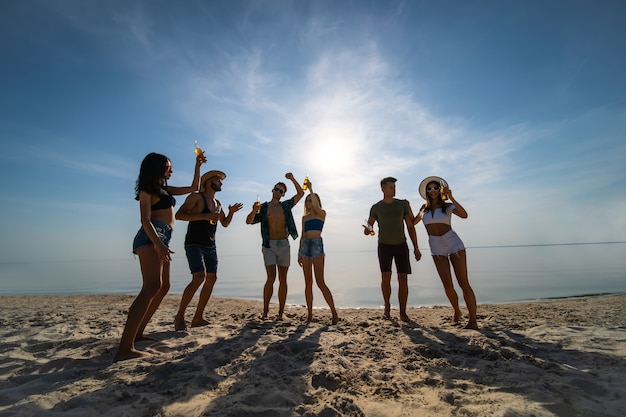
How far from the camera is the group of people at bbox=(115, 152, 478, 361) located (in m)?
3.61

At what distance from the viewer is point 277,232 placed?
6.14m

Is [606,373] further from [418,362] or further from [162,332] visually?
[162,332]

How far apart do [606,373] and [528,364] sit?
633 mm

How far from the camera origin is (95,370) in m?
3.14

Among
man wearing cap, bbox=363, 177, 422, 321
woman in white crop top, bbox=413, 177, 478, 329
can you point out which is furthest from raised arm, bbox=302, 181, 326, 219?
woman in white crop top, bbox=413, 177, 478, 329

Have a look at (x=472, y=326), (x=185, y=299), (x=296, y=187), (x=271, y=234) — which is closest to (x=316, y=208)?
(x=296, y=187)

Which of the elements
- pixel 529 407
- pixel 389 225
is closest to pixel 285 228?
pixel 389 225

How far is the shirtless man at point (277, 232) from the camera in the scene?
604 cm

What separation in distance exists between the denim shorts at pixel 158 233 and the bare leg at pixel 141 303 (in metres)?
0.06

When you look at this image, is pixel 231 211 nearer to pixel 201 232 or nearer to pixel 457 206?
pixel 201 232

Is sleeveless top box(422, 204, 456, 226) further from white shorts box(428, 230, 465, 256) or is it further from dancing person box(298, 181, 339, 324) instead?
dancing person box(298, 181, 339, 324)

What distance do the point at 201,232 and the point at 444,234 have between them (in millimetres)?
4323

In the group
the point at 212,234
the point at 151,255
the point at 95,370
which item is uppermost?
the point at 212,234

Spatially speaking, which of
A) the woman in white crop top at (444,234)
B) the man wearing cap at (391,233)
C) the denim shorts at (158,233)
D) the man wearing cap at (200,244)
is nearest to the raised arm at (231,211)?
the man wearing cap at (200,244)
